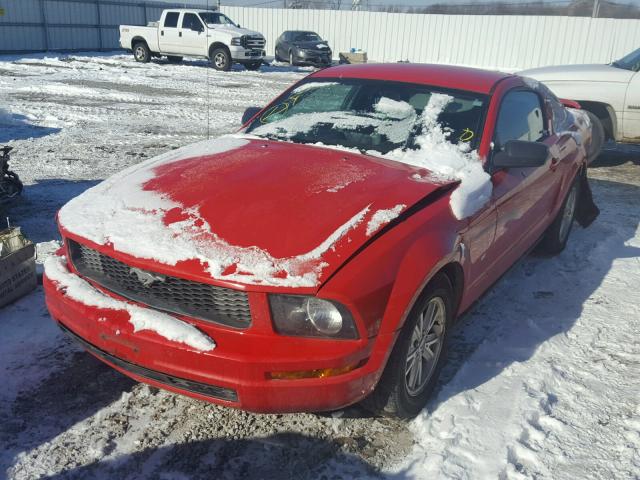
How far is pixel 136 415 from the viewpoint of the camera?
2936 millimetres

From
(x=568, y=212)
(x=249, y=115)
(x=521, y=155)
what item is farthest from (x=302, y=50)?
(x=521, y=155)

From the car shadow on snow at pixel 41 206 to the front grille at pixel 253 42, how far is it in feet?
50.9

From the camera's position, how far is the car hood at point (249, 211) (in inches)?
97.7

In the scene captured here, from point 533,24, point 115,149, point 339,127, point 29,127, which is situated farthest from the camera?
point 533,24

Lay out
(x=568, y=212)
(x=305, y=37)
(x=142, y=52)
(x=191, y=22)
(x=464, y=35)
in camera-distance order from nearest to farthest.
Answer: (x=568, y=212) → (x=191, y=22) → (x=142, y=52) → (x=305, y=37) → (x=464, y=35)

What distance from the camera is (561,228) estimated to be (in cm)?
527

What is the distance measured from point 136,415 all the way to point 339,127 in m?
2.14

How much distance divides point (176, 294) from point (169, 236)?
10.2 inches

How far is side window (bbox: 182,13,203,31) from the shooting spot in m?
21.9

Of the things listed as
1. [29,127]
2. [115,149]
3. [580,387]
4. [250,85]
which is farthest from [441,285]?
[250,85]

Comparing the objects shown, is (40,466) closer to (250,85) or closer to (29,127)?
(29,127)

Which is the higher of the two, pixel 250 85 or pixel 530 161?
pixel 530 161

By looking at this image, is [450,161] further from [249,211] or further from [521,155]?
[249,211]

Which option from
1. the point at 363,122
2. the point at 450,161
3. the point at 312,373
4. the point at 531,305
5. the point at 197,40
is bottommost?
the point at 531,305
